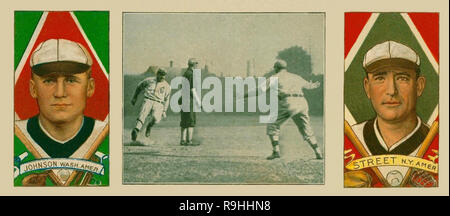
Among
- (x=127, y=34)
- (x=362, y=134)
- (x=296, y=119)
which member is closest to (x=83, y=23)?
(x=127, y=34)

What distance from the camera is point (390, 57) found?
34.8ft

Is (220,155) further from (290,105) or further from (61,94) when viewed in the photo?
(61,94)

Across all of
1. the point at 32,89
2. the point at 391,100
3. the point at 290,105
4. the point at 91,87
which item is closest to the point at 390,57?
the point at 391,100

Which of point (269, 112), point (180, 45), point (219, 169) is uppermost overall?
point (180, 45)

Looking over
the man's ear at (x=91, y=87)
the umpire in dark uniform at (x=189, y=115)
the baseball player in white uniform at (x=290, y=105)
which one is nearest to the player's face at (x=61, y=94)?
the man's ear at (x=91, y=87)

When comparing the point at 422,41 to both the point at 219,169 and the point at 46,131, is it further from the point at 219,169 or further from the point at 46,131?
the point at 46,131

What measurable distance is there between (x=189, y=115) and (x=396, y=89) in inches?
104

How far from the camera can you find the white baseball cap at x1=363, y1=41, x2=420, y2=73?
1061 cm

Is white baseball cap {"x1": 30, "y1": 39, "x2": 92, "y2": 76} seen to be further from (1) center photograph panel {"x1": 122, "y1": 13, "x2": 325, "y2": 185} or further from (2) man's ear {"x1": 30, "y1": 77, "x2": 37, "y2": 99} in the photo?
(1) center photograph panel {"x1": 122, "y1": 13, "x2": 325, "y2": 185}

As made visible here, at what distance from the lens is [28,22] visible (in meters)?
10.6

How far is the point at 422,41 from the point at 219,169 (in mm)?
3051

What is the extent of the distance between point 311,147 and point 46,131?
3.38m

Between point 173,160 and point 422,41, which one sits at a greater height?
point 422,41

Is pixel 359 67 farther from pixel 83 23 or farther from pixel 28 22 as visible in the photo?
pixel 28 22
